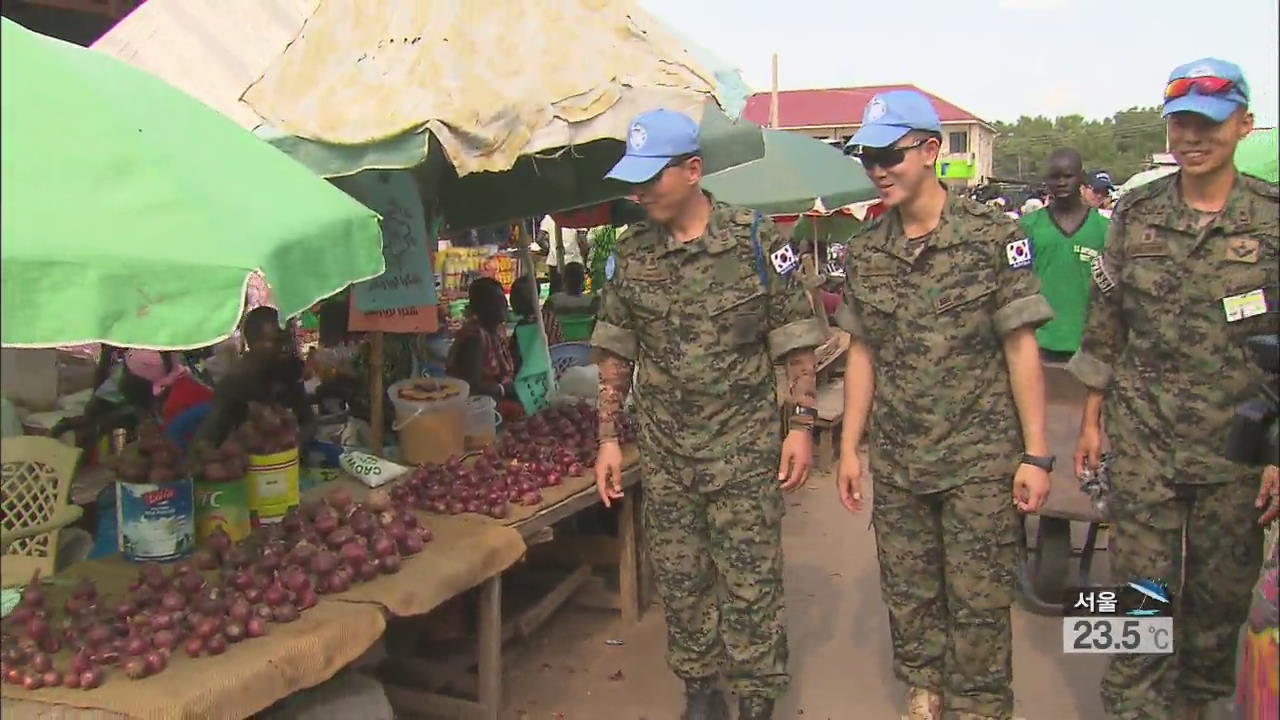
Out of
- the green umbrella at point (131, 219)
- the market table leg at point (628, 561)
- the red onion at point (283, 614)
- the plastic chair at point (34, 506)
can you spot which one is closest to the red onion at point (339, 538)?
the red onion at point (283, 614)

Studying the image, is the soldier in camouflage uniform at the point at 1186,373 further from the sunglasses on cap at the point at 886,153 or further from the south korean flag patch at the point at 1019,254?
the sunglasses on cap at the point at 886,153

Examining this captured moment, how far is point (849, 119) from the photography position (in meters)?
43.0

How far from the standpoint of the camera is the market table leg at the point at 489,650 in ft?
12.8

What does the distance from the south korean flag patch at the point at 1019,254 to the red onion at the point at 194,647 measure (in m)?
2.49

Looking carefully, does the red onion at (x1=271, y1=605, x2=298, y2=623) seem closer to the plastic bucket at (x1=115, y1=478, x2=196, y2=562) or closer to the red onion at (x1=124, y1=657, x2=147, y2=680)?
the red onion at (x1=124, y1=657, x2=147, y2=680)

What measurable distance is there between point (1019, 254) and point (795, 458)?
94 centimetres

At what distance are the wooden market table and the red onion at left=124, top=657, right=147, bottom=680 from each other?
1.42 meters

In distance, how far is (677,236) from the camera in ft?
11.3

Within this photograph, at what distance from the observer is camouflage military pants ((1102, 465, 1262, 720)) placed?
3.09 m

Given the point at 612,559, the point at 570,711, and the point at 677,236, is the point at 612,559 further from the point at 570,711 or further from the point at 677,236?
the point at 677,236

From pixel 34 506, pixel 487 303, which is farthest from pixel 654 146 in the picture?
pixel 487 303

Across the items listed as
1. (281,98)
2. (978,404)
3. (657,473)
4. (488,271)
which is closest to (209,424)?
(281,98)

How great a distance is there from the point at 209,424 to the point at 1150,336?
3.39 metres

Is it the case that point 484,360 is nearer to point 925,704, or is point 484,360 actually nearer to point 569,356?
point 569,356
